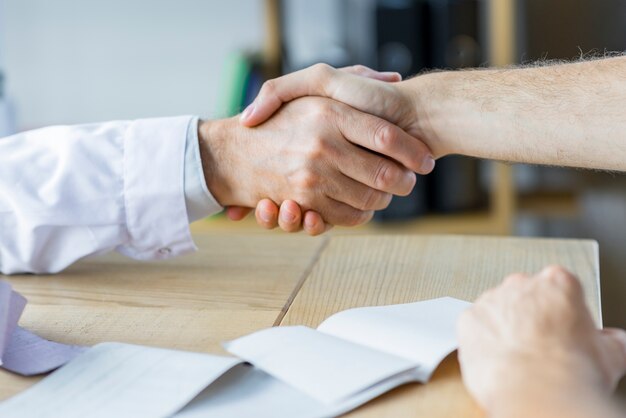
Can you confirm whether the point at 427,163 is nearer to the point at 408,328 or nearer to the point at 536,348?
the point at 408,328

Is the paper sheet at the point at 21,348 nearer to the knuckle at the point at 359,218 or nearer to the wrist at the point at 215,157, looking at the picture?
the wrist at the point at 215,157

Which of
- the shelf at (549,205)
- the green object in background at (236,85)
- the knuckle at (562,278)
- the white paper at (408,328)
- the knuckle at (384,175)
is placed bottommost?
the shelf at (549,205)

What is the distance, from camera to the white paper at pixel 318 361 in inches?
25.6

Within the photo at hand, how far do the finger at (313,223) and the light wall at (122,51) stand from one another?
1455 millimetres

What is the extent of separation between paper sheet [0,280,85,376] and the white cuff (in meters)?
0.28

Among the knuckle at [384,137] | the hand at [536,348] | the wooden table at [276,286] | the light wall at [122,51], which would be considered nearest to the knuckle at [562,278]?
the hand at [536,348]

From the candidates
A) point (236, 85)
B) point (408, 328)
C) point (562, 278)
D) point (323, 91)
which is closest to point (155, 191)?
Answer: point (323, 91)

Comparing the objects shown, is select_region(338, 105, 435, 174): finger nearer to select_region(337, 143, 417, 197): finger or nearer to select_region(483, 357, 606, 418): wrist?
select_region(337, 143, 417, 197): finger

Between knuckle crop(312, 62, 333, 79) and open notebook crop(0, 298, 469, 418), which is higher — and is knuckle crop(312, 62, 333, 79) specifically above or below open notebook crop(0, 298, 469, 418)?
above

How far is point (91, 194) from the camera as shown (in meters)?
1.08

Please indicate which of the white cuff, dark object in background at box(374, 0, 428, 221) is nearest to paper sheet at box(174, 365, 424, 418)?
the white cuff

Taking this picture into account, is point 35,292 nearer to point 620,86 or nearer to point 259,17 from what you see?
point 620,86

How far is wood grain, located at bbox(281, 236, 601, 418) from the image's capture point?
2.89 feet

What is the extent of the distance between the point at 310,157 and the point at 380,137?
0.09 metres
